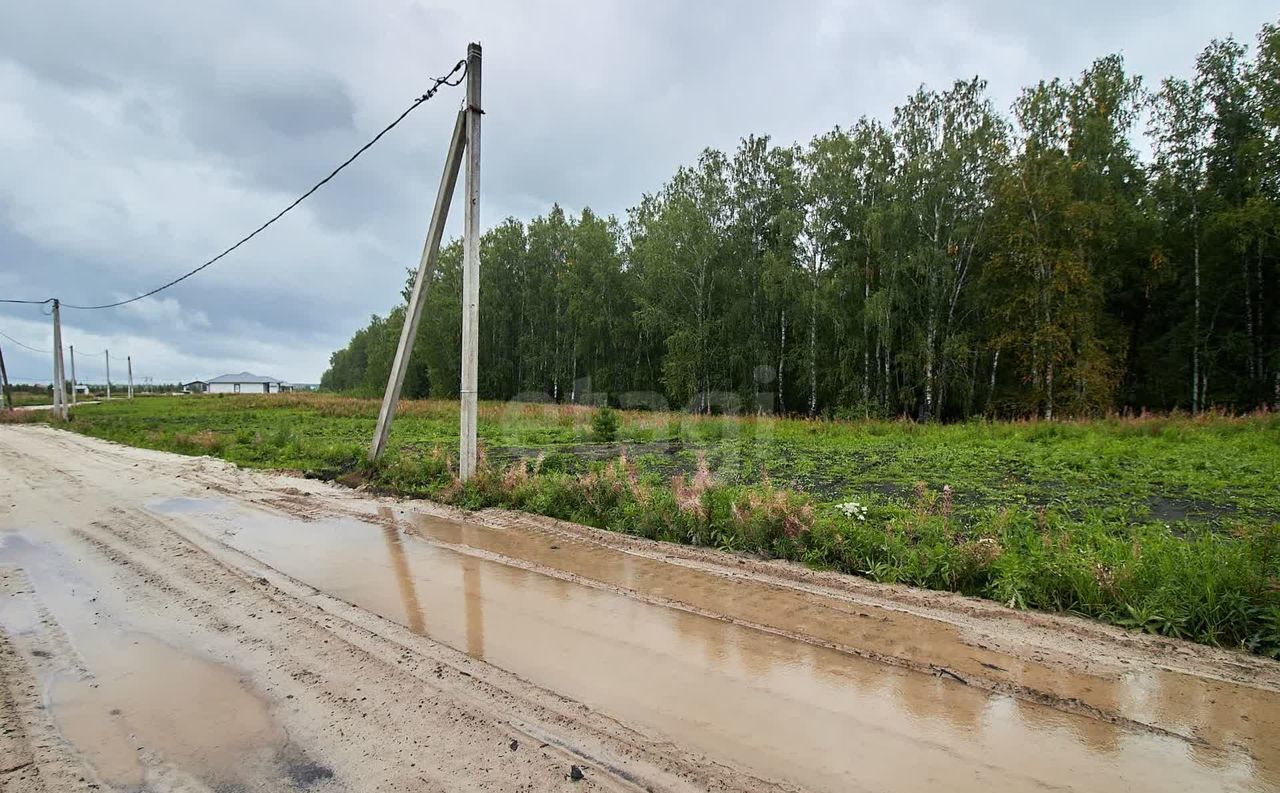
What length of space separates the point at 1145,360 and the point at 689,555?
100 ft

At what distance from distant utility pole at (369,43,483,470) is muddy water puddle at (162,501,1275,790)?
3.74m

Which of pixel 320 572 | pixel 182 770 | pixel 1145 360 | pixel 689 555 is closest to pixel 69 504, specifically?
pixel 320 572

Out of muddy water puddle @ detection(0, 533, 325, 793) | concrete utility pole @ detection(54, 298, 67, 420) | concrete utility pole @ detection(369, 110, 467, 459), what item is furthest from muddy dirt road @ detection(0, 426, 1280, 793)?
concrete utility pole @ detection(54, 298, 67, 420)

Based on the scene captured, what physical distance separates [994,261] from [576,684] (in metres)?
26.0

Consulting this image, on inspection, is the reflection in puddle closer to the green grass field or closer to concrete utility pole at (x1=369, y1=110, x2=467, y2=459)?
the green grass field

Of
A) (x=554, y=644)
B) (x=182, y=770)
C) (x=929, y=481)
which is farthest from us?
(x=929, y=481)

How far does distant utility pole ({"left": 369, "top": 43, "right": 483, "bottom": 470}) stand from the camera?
30.6 ft

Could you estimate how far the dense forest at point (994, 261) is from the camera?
22625 mm

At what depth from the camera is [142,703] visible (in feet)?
10.2

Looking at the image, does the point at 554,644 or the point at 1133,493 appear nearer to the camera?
the point at 554,644

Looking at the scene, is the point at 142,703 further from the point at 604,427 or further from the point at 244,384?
the point at 244,384

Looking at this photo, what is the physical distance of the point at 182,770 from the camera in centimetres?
254

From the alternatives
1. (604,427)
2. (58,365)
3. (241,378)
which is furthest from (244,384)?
(604,427)

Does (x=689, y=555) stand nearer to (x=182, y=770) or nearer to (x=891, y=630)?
(x=891, y=630)
